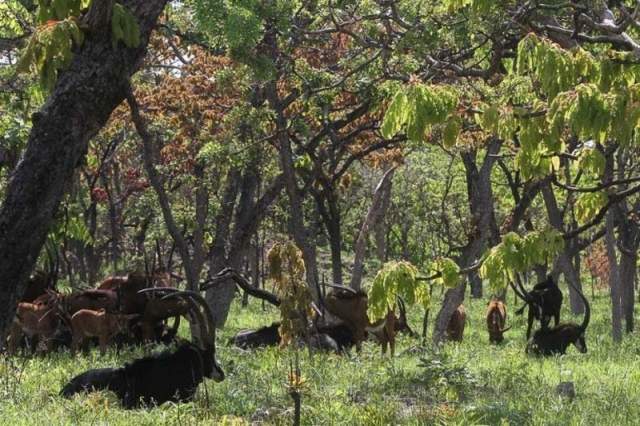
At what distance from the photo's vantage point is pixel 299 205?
15219 mm

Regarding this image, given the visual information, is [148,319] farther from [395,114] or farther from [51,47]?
[51,47]

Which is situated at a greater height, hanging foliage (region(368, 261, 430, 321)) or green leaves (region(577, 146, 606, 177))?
green leaves (region(577, 146, 606, 177))

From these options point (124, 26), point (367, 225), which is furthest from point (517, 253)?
point (367, 225)

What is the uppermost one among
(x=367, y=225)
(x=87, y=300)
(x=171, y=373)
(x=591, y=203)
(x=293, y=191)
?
(x=293, y=191)

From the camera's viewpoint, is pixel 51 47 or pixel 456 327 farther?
pixel 456 327

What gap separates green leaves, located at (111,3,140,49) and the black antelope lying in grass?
14.5 ft

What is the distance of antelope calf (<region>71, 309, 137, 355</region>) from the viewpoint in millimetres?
12500

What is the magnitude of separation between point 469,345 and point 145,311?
6.39m

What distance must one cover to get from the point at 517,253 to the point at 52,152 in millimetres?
3224

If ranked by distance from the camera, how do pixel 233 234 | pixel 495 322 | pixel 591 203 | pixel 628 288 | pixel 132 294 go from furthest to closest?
pixel 628 288 → pixel 233 234 → pixel 495 322 → pixel 132 294 → pixel 591 203

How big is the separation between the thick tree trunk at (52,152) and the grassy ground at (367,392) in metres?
3.23

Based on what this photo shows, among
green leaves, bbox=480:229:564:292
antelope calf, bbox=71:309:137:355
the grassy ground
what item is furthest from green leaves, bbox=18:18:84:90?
antelope calf, bbox=71:309:137:355

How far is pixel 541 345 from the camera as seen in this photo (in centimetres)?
1395

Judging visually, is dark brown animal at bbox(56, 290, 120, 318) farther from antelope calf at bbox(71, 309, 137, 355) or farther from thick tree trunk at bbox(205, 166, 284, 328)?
thick tree trunk at bbox(205, 166, 284, 328)
